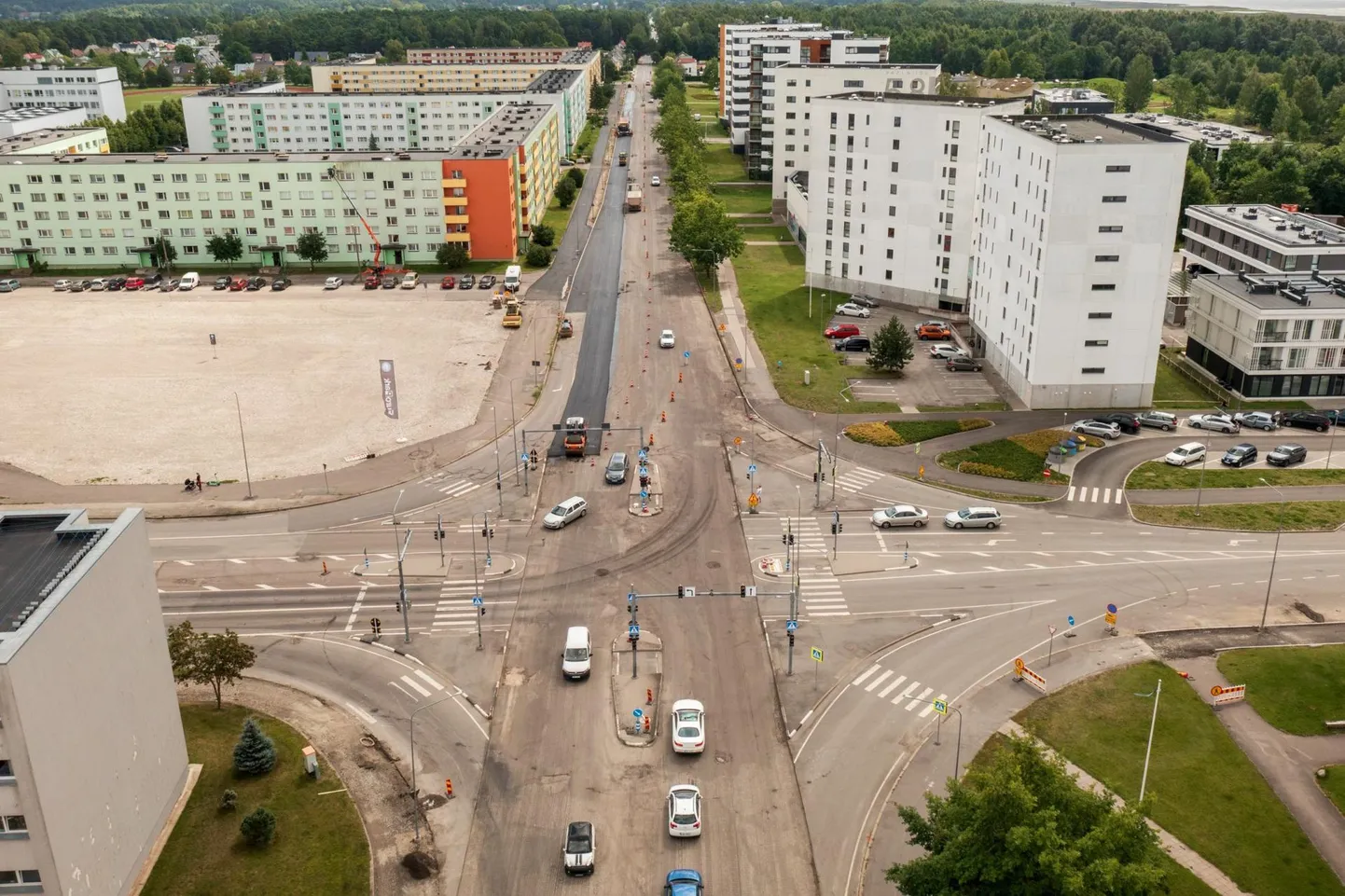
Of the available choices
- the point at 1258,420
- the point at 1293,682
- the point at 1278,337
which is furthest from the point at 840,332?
the point at 1293,682

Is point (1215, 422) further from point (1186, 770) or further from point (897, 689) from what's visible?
point (897, 689)

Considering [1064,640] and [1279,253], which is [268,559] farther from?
[1279,253]

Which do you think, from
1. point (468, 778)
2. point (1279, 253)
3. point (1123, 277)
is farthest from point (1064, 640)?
point (1279, 253)

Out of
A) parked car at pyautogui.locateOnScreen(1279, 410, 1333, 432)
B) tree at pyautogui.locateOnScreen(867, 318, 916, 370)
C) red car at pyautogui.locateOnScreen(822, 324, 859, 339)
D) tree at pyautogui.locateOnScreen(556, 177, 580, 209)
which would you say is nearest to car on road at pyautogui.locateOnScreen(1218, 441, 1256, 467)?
parked car at pyautogui.locateOnScreen(1279, 410, 1333, 432)

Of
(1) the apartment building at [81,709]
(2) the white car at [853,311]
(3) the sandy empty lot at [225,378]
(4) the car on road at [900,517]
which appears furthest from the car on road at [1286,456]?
(1) the apartment building at [81,709]

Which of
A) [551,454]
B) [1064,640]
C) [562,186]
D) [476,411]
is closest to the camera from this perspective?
[1064,640]
